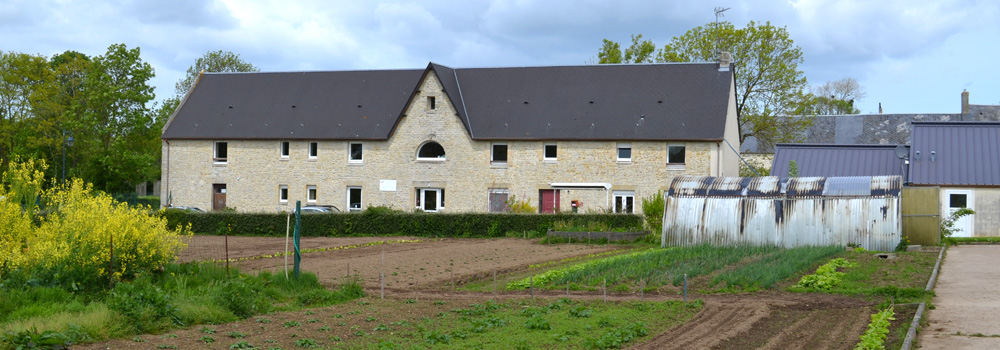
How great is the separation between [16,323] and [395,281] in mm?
9331

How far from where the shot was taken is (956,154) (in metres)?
38.2

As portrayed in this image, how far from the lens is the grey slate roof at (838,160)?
40656 millimetres

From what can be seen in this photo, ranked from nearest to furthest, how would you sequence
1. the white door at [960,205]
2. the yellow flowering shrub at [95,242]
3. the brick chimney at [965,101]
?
the yellow flowering shrub at [95,242] → the white door at [960,205] → the brick chimney at [965,101]

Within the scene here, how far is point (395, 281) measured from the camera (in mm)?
21578

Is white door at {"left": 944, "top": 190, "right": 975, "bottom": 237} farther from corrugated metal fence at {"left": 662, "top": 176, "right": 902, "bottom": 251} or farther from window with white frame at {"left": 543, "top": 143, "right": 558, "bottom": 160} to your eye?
window with white frame at {"left": 543, "top": 143, "right": 558, "bottom": 160}

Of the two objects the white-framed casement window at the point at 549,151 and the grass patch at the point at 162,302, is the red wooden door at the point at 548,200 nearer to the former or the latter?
the white-framed casement window at the point at 549,151

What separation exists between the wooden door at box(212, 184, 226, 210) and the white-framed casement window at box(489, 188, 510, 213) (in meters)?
14.0

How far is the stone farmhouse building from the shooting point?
145 feet

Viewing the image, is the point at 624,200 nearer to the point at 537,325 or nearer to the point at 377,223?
the point at 377,223

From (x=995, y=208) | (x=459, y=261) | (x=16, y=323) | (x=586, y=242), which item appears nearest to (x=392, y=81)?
(x=586, y=242)

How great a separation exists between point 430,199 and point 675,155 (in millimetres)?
11683

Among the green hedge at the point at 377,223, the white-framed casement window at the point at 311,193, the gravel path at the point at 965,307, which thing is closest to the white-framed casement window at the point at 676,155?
the green hedge at the point at 377,223

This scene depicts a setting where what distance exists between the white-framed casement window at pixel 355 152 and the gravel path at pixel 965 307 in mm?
27962

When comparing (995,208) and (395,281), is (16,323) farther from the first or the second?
(995,208)
